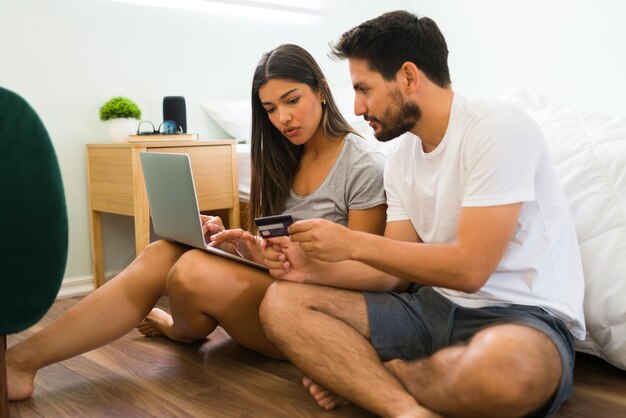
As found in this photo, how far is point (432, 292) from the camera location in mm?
1430

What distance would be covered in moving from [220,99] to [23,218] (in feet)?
6.67

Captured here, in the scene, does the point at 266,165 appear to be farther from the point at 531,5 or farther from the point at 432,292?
the point at 531,5

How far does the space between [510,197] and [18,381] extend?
1.11 metres

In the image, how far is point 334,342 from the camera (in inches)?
52.3

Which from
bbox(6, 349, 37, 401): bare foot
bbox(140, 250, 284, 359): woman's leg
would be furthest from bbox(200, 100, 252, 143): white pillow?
bbox(6, 349, 37, 401): bare foot

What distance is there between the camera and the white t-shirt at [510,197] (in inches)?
47.3

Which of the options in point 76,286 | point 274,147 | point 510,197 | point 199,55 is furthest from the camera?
point 199,55

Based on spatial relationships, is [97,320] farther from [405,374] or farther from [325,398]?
[405,374]

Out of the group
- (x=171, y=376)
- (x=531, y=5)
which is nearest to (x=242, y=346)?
(x=171, y=376)

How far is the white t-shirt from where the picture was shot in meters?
1.20

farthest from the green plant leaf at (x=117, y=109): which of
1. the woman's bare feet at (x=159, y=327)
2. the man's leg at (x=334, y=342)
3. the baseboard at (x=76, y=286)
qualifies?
the man's leg at (x=334, y=342)

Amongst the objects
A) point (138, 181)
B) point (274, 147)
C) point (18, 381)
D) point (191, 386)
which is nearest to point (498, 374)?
point (191, 386)

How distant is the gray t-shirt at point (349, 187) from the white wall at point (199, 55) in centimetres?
134

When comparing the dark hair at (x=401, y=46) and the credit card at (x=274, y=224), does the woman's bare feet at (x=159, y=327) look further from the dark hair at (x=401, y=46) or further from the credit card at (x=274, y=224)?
the dark hair at (x=401, y=46)
